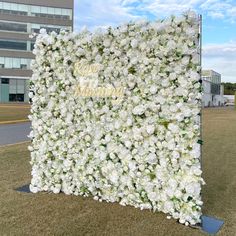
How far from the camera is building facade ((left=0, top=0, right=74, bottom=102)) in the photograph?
6141cm

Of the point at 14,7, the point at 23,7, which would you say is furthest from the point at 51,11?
the point at 14,7

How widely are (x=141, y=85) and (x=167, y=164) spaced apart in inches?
44.1

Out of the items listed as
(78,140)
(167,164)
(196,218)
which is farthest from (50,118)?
(196,218)

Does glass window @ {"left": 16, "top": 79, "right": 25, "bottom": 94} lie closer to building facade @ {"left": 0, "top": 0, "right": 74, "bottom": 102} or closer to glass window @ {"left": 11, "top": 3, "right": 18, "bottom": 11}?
building facade @ {"left": 0, "top": 0, "right": 74, "bottom": 102}

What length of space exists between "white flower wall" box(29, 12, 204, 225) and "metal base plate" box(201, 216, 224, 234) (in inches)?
7.8

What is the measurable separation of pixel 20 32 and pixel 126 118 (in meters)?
61.8

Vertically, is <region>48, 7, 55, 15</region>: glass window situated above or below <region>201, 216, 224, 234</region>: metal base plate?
above

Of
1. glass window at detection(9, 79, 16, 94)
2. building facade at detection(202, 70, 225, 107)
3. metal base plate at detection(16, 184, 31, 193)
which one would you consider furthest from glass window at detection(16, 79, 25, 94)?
metal base plate at detection(16, 184, 31, 193)

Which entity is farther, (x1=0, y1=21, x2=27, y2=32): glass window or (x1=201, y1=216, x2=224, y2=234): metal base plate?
(x1=0, y1=21, x2=27, y2=32): glass window

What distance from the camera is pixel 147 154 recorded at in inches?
197

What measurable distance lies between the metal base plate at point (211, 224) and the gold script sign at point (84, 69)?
2.62 m

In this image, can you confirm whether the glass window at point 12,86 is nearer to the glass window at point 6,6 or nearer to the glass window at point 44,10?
the glass window at point 6,6

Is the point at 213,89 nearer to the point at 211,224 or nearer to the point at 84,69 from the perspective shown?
the point at 84,69

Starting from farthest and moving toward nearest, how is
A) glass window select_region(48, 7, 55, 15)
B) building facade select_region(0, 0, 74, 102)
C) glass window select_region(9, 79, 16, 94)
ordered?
glass window select_region(48, 7, 55, 15) < glass window select_region(9, 79, 16, 94) < building facade select_region(0, 0, 74, 102)
